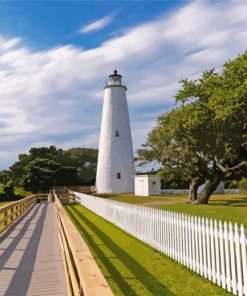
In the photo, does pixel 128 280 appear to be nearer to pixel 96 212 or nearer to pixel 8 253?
pixel 8 253

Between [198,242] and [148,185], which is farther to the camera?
[148,185]

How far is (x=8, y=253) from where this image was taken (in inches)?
463

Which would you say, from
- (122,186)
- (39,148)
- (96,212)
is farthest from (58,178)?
(96,212)

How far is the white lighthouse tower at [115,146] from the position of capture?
54.8m

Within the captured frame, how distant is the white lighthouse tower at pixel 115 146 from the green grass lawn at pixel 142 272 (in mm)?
40342

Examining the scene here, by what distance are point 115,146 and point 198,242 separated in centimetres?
4551

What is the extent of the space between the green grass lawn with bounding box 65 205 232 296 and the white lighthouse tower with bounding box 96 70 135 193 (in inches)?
1588

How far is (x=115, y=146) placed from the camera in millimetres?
54969

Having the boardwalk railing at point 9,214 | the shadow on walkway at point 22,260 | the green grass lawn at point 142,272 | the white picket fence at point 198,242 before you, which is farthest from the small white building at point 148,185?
the green grass lawn at point 142,272

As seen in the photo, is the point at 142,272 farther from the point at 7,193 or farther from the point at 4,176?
the point at 4,176

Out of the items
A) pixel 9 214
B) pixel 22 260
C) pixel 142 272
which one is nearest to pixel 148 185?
pixel 9 214

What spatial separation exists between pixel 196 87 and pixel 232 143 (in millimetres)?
4944

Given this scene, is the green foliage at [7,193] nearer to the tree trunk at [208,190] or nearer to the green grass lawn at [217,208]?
the green grass lawn at [217,208]

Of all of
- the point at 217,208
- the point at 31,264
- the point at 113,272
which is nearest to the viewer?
the point at 113,272
